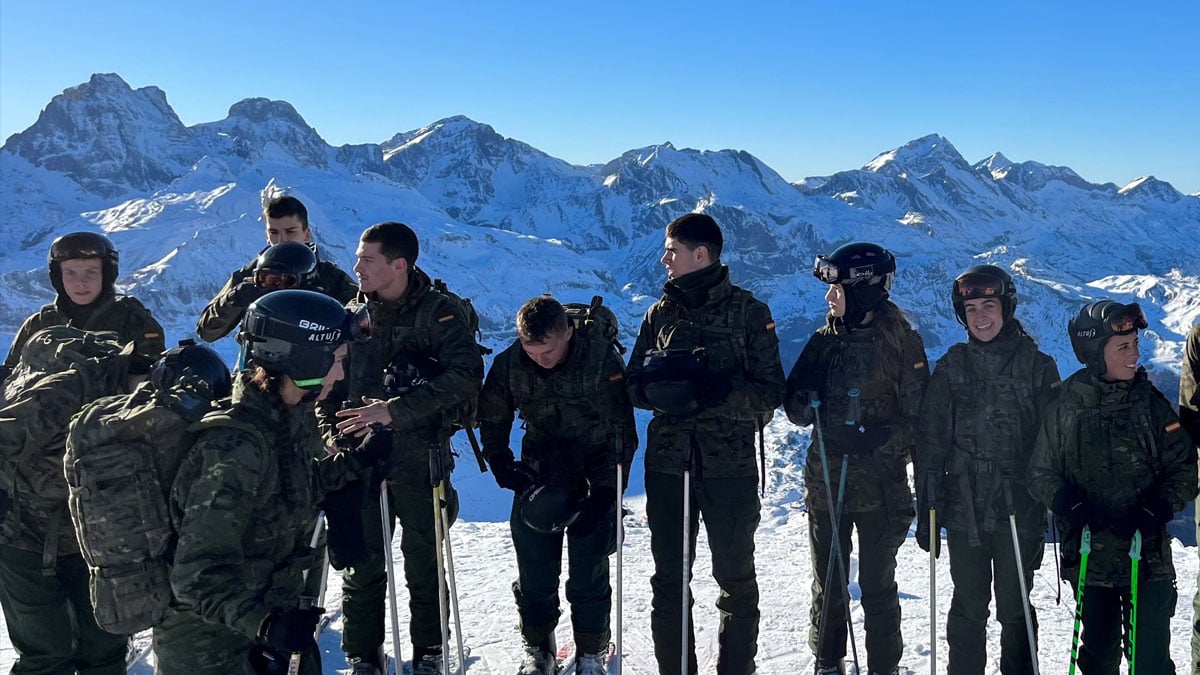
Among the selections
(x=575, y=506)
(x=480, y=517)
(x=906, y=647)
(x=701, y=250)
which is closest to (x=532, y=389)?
(x=575, y=506)

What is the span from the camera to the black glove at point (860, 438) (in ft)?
18.8

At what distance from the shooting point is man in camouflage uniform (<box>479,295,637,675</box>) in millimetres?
5910

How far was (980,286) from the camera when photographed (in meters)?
5.67

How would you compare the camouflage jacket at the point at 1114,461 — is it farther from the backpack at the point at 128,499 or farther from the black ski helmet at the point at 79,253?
the black ski helmet at the point at 79,253

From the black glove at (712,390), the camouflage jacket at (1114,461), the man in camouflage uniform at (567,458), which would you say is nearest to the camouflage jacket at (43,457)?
the man in camouflage uniform at (567,458)

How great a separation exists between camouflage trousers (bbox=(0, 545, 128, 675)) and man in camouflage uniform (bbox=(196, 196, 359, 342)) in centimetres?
177

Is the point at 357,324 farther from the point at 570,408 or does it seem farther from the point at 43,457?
the point at 43,457

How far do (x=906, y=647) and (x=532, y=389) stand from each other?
173 inches

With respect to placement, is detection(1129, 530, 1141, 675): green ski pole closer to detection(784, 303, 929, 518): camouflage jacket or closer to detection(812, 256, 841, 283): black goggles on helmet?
detection(784, 303, 929, 518): camouflage jacket

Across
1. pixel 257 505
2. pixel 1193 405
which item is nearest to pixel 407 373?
pixel 257 505

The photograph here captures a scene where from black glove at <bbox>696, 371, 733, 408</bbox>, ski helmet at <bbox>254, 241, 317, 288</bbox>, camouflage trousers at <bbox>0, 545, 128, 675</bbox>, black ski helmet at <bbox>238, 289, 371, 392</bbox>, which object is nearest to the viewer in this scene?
black ski helmet at <bbox>238, 289, 371, 392</bbox>

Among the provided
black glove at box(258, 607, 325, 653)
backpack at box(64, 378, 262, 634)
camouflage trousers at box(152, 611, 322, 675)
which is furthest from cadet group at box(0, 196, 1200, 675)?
backpack at box(64, 378, 262, 634)

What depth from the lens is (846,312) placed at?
600 centimetres

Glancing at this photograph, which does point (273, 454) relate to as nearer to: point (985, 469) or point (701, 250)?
point (701, 250)
